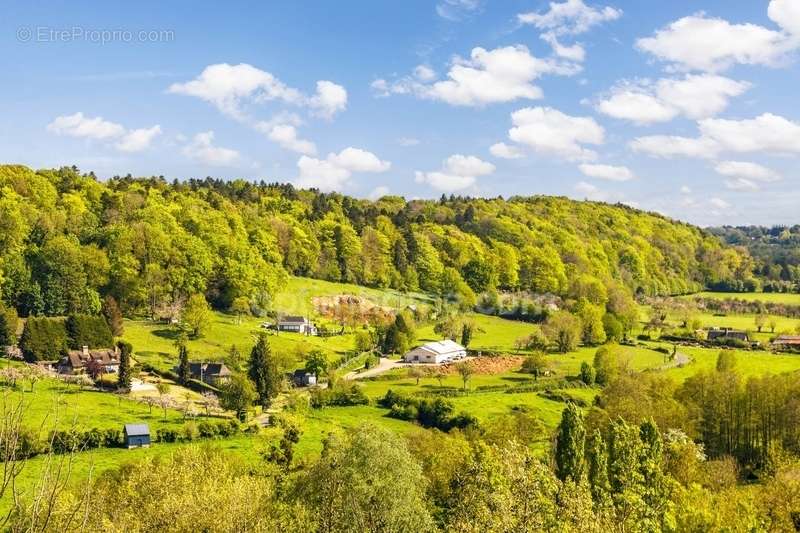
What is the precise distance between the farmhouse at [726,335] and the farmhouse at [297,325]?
77409mm

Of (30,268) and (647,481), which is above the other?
(30,268)

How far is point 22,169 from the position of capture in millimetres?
139875

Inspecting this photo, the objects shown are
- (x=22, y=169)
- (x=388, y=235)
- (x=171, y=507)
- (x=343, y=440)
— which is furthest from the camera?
(x=388, y=235)

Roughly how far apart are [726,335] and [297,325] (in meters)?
83.5

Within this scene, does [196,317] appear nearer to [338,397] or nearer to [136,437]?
[338,397]

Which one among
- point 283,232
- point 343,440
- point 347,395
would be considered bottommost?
point 347,395

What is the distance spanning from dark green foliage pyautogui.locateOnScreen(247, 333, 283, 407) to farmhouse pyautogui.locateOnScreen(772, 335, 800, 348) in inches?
3668

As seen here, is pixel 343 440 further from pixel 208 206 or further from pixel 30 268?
pixel 208 206

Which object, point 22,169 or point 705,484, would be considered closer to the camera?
point 705,484

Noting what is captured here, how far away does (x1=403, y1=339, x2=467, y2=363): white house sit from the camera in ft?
340

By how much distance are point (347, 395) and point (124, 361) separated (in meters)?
26.3

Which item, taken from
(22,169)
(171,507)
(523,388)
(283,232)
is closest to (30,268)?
(22,169)

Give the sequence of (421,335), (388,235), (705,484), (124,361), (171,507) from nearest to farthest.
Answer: (171,507)
(705,484)
(124,361)
(421,335)
(388,235)

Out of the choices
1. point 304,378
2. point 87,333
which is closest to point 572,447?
point 304,378
